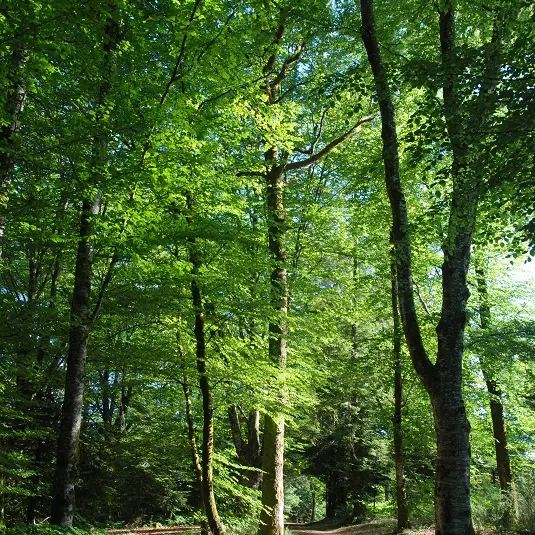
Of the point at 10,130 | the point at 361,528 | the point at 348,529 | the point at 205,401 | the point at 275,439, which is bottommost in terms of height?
the point at 348,529

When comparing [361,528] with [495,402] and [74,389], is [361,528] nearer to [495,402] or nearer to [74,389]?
[495,402]

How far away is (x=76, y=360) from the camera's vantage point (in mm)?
6488

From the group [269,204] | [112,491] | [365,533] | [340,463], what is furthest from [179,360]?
[340,463]

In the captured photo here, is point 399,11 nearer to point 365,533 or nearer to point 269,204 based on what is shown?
point 269,204

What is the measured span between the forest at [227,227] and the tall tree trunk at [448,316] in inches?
1.1

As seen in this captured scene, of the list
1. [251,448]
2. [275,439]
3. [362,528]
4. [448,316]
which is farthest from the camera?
[362,528]

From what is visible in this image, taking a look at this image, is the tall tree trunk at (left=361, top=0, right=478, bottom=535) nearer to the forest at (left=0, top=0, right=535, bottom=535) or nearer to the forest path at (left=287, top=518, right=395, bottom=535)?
the forest at (left=0, top=0, right=535, bottom=535)

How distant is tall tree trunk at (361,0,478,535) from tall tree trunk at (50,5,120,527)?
3.74 meters

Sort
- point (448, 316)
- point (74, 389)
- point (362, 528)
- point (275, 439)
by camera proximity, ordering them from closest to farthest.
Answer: point (448, 316)
point (74, 389)
point (275, 439)
point (362, 528)

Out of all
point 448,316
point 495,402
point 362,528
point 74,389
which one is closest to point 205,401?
Answer: point 74,389

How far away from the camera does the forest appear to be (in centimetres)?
467

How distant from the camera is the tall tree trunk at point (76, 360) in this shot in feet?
19.5

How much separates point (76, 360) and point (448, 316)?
202 inches

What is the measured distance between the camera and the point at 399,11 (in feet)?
26.1
